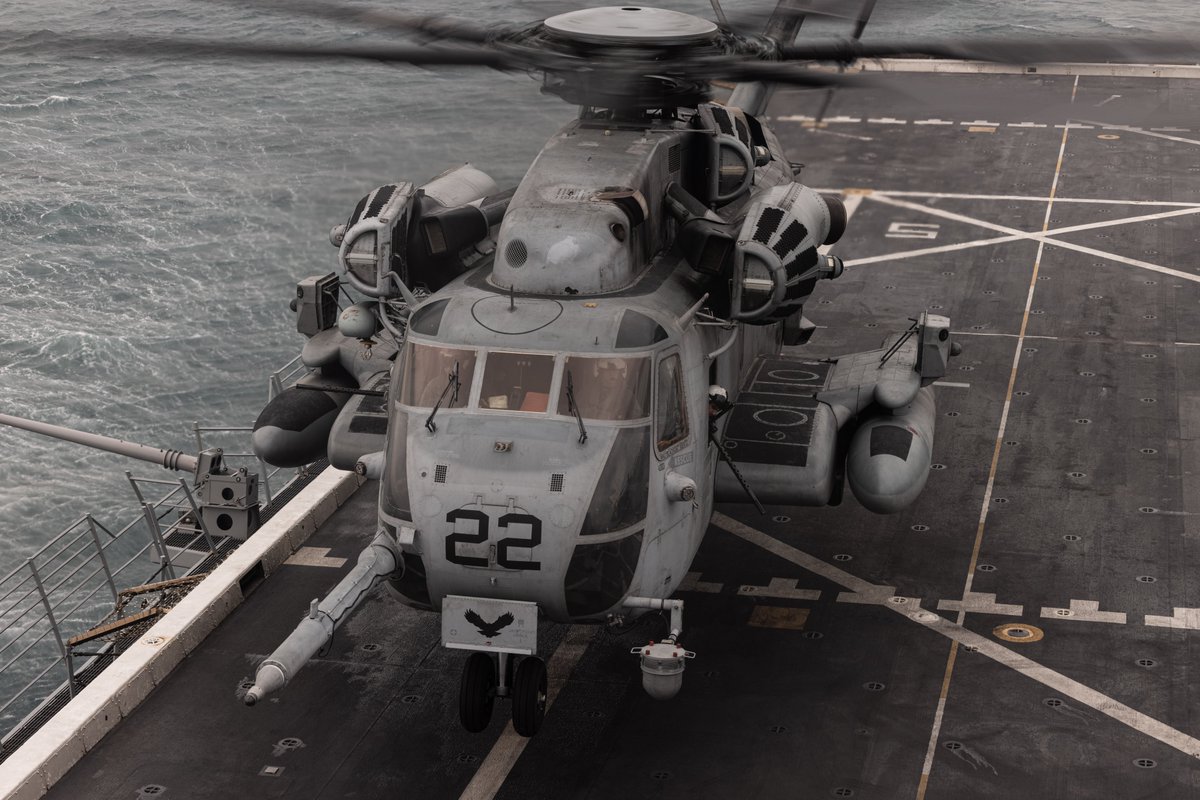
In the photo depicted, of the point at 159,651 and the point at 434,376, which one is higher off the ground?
the point at 434,376

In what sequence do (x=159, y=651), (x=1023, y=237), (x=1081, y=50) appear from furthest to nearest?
(x=1023, y=237) < (x=159, y=651) < (x=1081, y=50)

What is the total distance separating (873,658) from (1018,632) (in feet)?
7.51

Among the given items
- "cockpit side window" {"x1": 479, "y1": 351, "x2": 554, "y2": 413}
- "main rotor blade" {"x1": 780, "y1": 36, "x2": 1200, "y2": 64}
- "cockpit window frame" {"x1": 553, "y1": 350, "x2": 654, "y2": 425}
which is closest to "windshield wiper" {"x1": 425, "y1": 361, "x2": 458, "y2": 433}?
"cockpit side window" {"x1": 479, "y1": 351, "x2": 554, "y2": 413}

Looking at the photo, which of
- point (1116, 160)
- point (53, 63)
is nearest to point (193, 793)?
point (1116, 160)

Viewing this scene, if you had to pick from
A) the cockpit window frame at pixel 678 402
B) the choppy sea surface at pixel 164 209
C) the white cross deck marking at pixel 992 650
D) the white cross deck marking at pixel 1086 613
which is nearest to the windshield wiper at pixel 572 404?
the cockpit window frame at pixel 678 402

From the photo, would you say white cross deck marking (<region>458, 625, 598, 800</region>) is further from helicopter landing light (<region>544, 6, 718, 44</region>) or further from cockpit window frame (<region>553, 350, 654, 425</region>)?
helicopter landing light (<region>544, 6, 718, 44</region>)

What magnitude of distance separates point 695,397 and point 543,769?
5.13 m

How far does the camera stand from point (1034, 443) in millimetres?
28641

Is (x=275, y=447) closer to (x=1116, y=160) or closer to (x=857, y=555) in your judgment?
(x=857, y=555)

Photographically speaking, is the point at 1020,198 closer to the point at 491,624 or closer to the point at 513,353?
the point at 513,353

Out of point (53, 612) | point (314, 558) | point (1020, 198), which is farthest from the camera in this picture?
point (1020, 198)

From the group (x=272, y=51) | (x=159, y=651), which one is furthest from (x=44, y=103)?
(x=272, y=51)

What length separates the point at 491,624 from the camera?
1773 centimetres

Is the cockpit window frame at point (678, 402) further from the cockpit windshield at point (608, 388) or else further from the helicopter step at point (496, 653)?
the helicopter step at point (496, 653)
